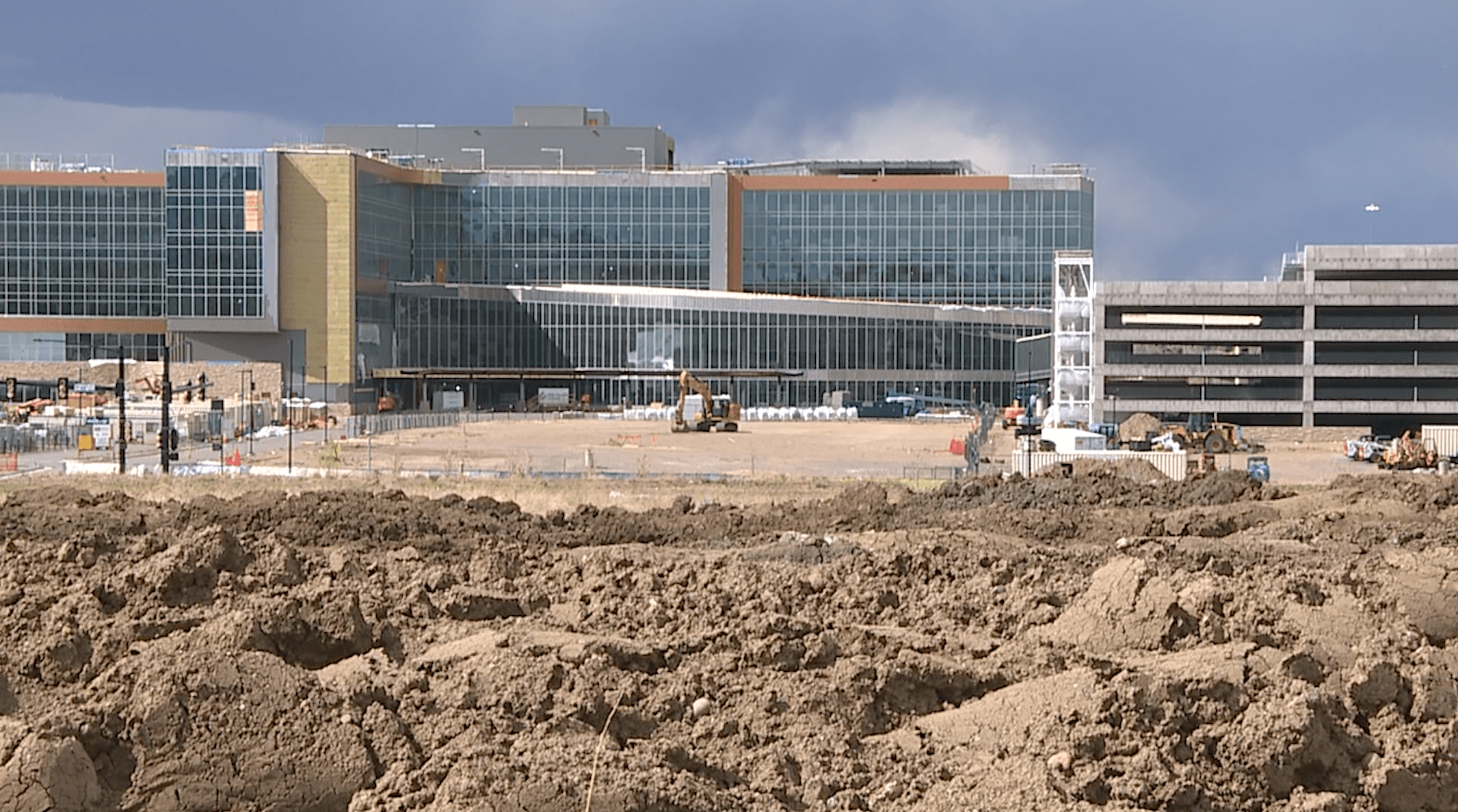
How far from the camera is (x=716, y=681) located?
50.4ft

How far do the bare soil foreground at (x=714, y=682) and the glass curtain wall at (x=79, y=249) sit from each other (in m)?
126

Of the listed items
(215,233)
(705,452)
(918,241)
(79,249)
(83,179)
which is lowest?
(705,452)

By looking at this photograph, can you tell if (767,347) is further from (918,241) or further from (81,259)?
(81,259)

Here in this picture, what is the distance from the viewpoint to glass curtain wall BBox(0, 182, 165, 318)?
465 ft

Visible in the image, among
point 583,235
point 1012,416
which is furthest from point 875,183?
point 1012,416

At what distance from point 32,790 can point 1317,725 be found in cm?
968

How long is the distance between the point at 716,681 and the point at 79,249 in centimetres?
13763

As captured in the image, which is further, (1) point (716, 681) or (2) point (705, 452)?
(2) point (705, 452)

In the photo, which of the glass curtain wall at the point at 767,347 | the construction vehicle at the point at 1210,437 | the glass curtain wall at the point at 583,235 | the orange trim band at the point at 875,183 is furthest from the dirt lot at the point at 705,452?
the orange trim band at the point at 875,183

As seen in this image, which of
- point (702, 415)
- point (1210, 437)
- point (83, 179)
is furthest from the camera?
point (83, 179)

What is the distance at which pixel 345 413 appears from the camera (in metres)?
127

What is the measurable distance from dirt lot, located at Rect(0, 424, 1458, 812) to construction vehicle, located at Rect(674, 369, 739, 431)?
252 ft

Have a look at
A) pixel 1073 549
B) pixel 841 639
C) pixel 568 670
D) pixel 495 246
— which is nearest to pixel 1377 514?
pixel 1073 549

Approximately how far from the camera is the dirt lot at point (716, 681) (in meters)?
13.4
